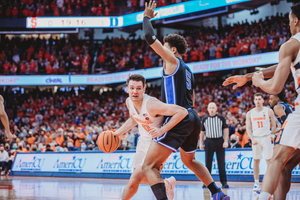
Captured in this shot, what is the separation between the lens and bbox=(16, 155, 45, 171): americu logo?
16203 mm

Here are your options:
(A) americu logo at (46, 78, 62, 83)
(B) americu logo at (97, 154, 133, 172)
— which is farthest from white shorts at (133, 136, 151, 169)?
(A) americu logo at (46, 78, 62, 83)

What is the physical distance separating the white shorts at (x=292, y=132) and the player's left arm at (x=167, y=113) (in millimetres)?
1370

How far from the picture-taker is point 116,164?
46.0 ft

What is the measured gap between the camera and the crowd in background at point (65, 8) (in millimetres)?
30172

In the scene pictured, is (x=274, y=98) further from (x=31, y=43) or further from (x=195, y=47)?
(x=31, y=43)

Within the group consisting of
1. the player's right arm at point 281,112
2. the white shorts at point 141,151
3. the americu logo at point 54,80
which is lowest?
the white shorts at point 141,151

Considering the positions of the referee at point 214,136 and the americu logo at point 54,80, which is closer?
the referee at point 214,136

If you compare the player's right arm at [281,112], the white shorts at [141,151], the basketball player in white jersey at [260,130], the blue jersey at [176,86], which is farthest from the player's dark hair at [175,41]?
the basketball player in white jersey at [260,130]

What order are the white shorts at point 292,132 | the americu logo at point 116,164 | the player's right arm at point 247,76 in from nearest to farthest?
the white shorts at point 292,132
the player's right arm at point 247,76
the americu logo at point 116,164

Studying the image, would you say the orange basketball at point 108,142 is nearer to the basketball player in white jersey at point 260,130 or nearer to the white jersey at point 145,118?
the white jersey at point 145,118

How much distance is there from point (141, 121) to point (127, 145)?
10.9 metres

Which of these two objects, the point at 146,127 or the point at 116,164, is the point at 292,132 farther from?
the point at 116,164

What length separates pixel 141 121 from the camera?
4961 millimetres

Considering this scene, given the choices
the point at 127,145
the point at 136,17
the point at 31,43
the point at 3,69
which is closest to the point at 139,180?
the point at 127,145
